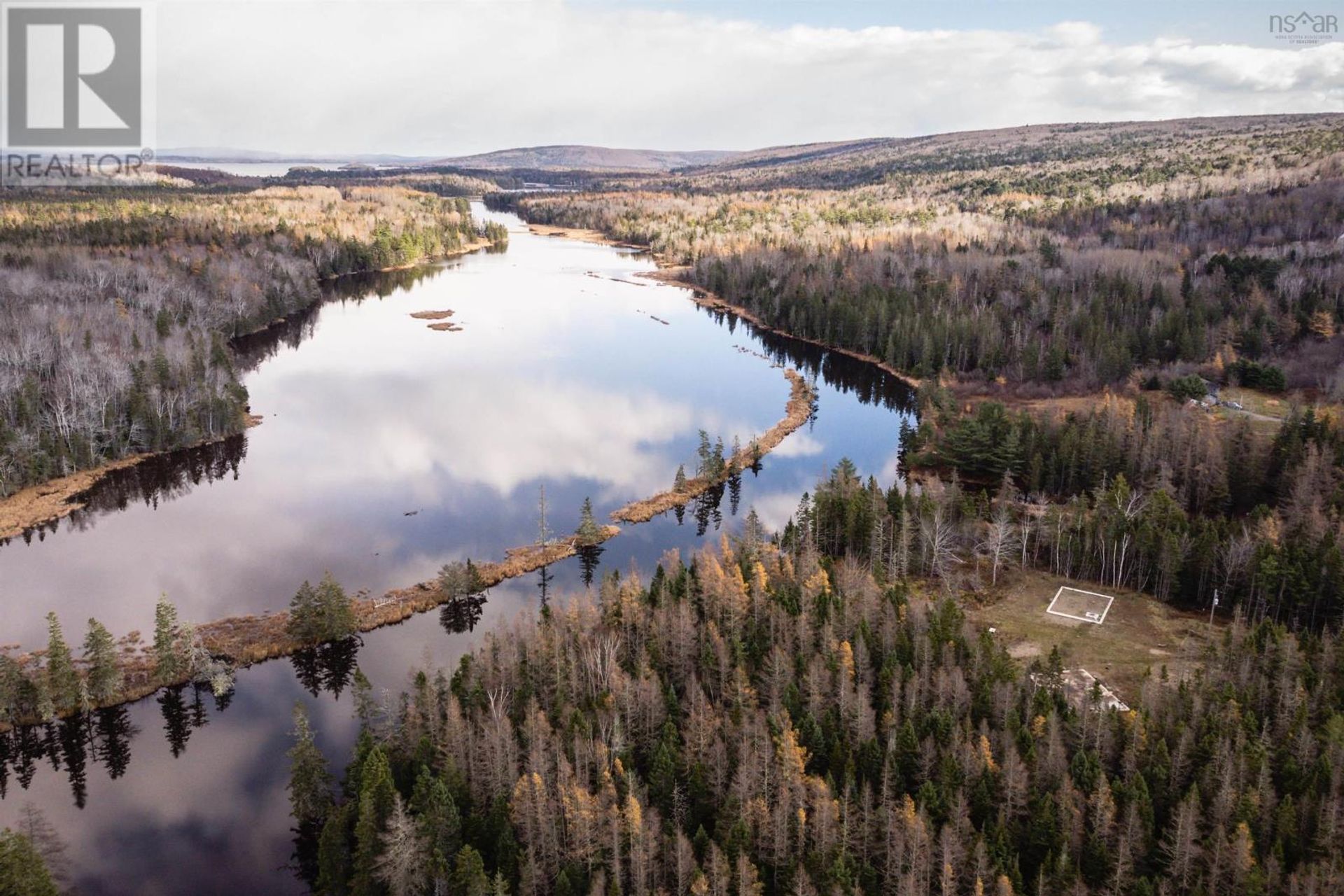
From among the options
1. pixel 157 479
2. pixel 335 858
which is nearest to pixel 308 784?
pixel 335 858

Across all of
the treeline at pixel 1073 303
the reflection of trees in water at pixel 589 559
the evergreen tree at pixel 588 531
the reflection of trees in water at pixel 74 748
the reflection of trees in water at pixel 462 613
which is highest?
the treeline at pixel 1073 303

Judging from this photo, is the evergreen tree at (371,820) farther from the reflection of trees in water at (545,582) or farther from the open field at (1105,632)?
the open field at (1105,632)

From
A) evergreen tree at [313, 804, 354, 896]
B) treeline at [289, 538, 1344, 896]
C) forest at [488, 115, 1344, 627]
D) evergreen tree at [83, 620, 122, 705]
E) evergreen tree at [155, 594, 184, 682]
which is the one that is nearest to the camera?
treeline at [289, 538, 1344, 896]

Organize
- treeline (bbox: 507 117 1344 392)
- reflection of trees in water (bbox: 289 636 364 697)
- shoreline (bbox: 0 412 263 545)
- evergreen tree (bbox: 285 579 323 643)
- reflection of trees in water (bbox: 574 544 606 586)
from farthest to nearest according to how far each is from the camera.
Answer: treeline (bbox: 507 117 1344 392) < shoreline (bbox: 0 412 263 545) < reflection of trees in water (bbox: 574 544 606 586) < evergreen tree (bbox: 285 579 323 643) < reflection of trees in water (bbox: 289 636 364 697)

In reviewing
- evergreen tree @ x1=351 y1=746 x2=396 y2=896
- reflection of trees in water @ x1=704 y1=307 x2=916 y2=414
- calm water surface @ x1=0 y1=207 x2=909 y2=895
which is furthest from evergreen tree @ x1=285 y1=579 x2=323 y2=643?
reflection of trees in water @ x1=704 y1=307 x2=916 y2=414

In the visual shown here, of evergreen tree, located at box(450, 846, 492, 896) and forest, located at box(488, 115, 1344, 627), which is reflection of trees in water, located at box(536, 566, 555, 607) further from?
evergreen tree, located at box(450, 846, 492, 896)

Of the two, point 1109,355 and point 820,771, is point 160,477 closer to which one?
point 820,771

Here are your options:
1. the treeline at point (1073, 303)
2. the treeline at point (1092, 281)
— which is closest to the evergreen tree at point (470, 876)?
the treeline at point (1073, 303)
